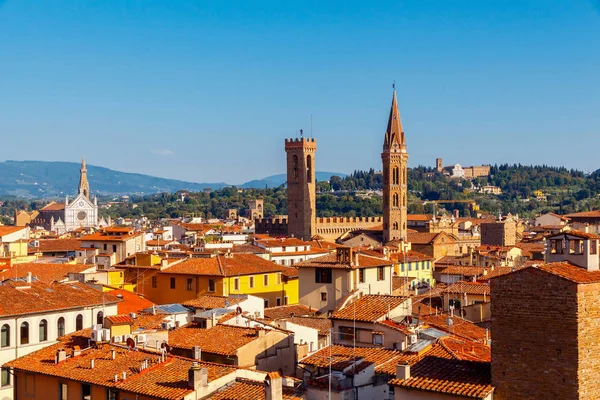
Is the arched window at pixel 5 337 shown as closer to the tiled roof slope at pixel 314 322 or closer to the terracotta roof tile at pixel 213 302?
the terracotta roof tile at pixel 213 302

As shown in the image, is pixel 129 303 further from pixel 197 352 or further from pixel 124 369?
pixel 124 369

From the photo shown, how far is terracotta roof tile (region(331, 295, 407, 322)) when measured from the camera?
1856 centimetres

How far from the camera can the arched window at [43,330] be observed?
22.6 meters

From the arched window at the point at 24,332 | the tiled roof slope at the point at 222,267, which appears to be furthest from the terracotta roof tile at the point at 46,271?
the arched window at the point at 24,332

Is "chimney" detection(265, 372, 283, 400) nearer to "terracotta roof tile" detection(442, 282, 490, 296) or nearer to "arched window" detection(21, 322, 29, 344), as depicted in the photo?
"arched window" detection(21, 322, 29, 344)

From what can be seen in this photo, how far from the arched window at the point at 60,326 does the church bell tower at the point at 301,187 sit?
68969mm

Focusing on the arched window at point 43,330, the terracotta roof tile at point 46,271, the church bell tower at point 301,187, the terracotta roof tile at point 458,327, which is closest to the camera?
the terracotta roof tile at point 458,327

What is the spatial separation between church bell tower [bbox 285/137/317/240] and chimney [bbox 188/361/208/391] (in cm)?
7783

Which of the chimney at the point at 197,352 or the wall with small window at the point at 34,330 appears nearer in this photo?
the chimney at the point at 197,352

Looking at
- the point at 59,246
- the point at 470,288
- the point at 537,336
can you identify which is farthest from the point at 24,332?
the point at 59,246

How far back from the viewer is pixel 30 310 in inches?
874

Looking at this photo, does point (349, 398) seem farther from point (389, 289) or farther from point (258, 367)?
point (389, 289)

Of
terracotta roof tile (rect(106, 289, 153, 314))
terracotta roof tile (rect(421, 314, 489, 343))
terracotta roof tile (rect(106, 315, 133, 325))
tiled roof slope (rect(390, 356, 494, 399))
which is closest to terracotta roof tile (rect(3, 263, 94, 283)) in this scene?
terracotta roof tile (rect(106, 289, 153, 314))

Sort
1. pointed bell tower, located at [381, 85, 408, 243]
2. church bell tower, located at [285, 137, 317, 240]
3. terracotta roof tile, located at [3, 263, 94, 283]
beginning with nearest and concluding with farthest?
terracotta roof tile, located at [3, 263, 94, 283]
pointed bell tower, located at [381, 85, 408, 243]
church bell tower, located at [285, 137, 317, 240]
